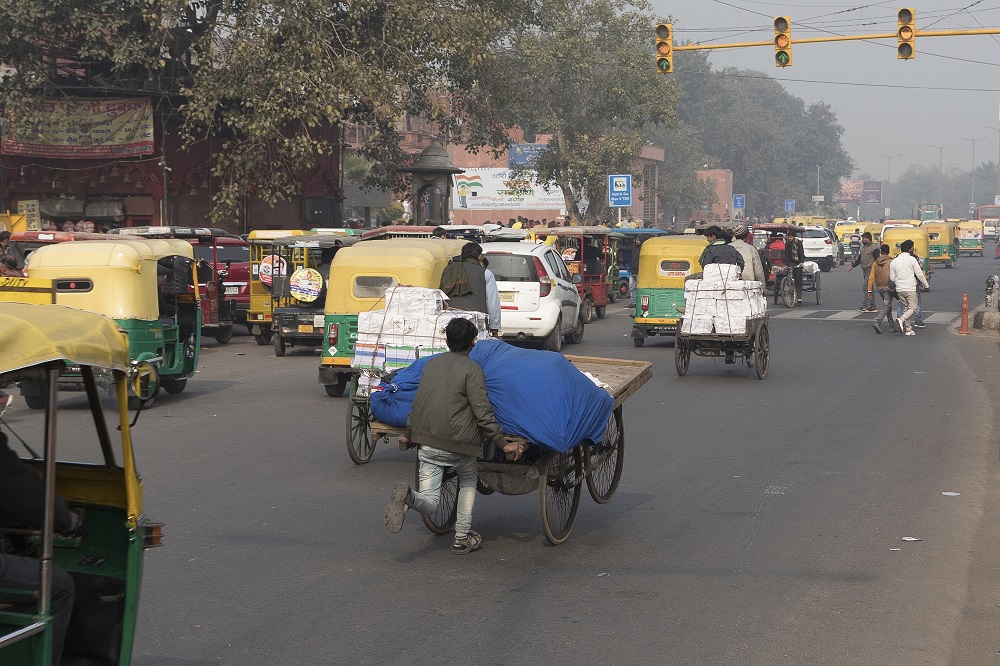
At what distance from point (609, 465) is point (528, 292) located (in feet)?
33.9

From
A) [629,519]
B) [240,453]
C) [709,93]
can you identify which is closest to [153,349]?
[240,453]

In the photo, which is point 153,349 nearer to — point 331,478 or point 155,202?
point 331,478

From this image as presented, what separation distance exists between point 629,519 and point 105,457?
4607 millimetres

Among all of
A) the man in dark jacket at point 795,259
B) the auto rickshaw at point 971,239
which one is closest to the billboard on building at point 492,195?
the man in dark jacket at point 795,259

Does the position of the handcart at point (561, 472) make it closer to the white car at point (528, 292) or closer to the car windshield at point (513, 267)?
the white car at point (528, 292)

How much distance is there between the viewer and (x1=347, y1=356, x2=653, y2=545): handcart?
729cm

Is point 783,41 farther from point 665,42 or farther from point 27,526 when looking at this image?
point 27,526

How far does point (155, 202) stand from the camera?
3033 centimetres

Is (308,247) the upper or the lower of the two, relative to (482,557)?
upper

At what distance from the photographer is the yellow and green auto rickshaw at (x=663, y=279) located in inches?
773

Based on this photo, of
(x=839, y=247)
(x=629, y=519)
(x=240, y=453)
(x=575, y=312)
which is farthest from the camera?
(x=839, y=247)

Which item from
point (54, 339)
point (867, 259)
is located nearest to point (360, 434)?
point (54, 339)

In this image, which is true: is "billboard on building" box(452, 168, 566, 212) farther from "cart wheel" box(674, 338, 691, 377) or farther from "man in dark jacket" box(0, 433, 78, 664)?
"man in dark jacket" box(0, 433, 78, 664)

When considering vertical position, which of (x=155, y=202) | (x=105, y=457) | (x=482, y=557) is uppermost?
(x=155, y=202)
